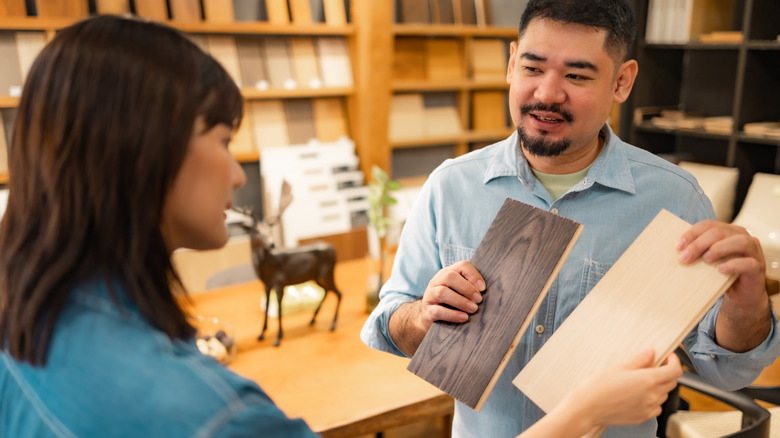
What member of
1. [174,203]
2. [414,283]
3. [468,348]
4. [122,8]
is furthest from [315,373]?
[122,8]

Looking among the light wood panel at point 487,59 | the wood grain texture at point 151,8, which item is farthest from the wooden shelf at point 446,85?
the wood grain texture at point 151,8

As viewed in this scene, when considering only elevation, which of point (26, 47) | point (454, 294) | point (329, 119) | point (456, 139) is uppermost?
point (26, 47)

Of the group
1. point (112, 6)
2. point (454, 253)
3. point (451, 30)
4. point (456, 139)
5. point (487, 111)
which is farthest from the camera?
point (487, 111)

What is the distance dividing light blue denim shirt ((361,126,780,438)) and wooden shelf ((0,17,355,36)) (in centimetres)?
234

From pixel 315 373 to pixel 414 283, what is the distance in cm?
72

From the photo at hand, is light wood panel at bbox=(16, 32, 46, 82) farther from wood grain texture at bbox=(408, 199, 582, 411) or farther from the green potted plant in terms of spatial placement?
wood grain texture at bbox=(408, 199, 582, 411)

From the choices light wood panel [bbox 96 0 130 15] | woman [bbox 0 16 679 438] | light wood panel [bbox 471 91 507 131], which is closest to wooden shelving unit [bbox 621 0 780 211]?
light wood panel [bbox 471 91 507 131]

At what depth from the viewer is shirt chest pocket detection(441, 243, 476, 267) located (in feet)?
4.33

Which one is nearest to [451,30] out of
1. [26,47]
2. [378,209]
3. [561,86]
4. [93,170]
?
[378,209]

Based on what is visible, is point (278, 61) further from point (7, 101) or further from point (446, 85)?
point (7, 101)

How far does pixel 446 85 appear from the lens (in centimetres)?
432

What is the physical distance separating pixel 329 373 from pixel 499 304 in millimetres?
1012

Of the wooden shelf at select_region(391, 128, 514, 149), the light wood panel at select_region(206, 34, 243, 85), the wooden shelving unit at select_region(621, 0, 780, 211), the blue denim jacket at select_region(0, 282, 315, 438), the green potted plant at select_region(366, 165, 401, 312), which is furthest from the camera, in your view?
the wooden shelf at select_region(391, 128, 514, 149)

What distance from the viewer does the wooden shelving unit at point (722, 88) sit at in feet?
11.3
